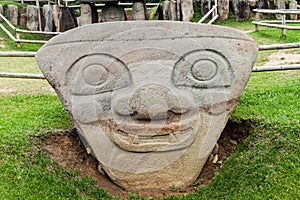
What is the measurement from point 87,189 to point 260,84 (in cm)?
289

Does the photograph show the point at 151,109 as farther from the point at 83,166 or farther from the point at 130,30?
the point at 83,166

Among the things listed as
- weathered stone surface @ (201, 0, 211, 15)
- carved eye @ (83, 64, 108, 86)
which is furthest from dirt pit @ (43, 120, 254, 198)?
weathered stone surface @ (201, 0, 211, 15)

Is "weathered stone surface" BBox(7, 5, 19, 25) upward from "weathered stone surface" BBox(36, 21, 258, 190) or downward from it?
upward

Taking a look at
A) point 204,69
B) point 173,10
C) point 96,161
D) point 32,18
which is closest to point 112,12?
point 96,161

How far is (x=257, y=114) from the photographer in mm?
3848

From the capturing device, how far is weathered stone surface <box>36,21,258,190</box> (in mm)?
3051

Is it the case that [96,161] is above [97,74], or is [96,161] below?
below

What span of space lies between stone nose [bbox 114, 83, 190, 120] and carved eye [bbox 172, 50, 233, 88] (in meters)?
0.13

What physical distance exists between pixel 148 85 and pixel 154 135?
0.40 metres

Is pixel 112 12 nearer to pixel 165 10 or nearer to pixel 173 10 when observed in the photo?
pixel 173 10

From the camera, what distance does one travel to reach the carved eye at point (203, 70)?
3.09 meters

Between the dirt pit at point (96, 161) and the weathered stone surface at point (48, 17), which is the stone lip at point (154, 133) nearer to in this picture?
the dirt pit at point (96, 161)

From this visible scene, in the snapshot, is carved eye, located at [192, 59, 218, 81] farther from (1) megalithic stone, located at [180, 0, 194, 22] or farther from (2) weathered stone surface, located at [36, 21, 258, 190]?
(1) megalithic stone, located at [180, 0, 194, 22]

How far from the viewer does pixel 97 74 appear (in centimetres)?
309
